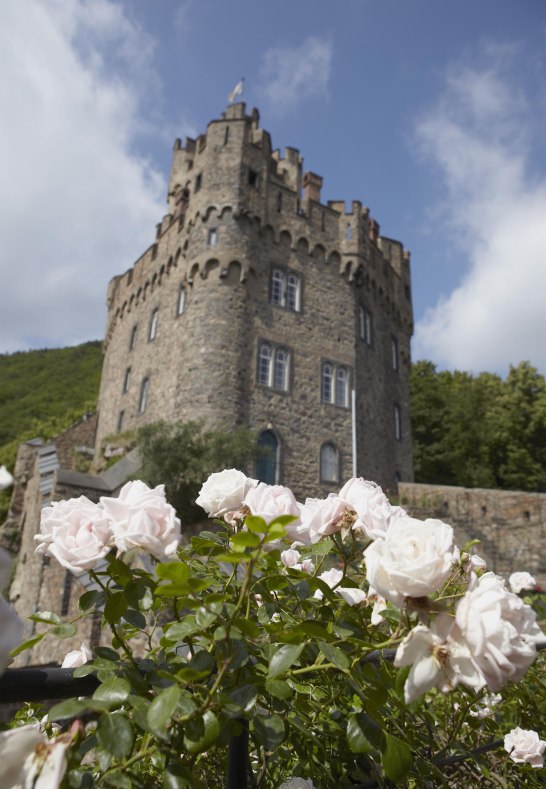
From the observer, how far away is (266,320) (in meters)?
20.5

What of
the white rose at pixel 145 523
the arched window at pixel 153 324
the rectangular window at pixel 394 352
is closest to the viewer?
the white rose at pixel 145 523

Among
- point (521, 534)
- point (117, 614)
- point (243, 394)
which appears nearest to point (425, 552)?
point (117, 614)

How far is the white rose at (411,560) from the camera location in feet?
3.52

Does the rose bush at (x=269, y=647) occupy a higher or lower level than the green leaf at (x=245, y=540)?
lower

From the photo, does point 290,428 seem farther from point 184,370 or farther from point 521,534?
point 521,534

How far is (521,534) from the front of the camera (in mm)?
18406

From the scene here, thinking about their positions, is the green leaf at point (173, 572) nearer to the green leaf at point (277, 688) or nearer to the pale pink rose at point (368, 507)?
the green leaf at point (277, 688)

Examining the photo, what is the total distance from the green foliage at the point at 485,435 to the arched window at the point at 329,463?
43.8ft

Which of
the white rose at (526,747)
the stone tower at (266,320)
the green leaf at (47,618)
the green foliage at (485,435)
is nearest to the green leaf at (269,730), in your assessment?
the green leaf at (47,618)

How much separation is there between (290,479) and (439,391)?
1900 cm

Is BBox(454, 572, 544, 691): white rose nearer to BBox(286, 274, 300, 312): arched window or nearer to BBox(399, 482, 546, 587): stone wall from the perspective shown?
BBox(399, 482, 546, 587): stone wall

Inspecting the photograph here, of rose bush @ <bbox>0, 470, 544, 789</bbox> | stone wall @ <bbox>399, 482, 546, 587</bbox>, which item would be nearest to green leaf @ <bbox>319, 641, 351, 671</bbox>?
rose bush @ <bbox>0, 470, 544, 789</bbox>

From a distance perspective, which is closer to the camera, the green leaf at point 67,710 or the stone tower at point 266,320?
the green leaf at point 67,710

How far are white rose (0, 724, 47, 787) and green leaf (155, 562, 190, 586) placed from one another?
0.35 meters
